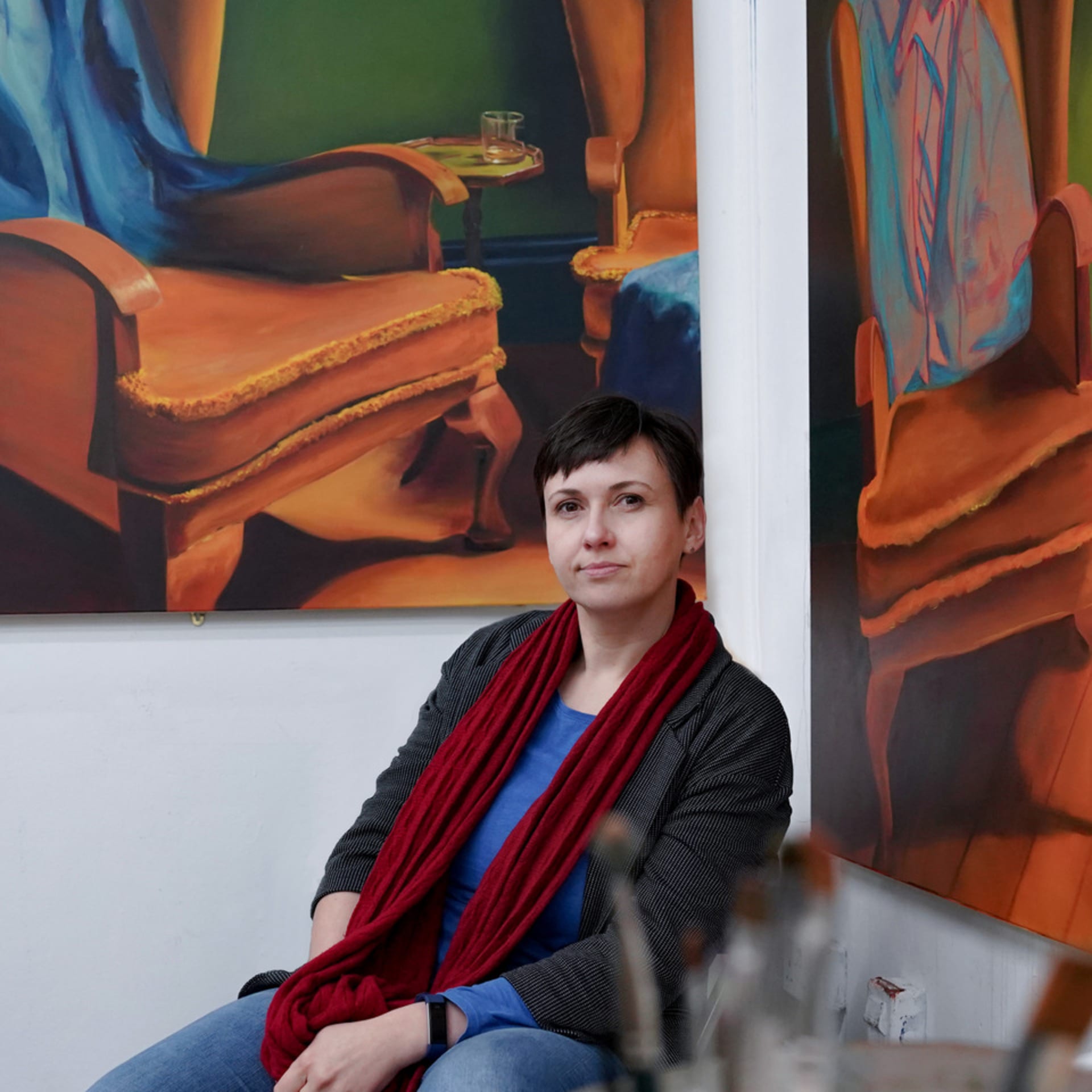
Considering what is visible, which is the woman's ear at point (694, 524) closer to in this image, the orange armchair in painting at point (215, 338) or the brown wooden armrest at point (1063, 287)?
the brown wooden armrest at point (1063, 287)

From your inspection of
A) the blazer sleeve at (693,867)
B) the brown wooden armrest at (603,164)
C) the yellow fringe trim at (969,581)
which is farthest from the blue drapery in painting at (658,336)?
the blazer sleeve at (693,867)

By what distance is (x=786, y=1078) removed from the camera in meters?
0.36

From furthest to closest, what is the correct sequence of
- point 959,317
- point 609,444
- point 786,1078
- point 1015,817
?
1. point 609,444
2. point 959,317
3. point 1015,817
4. point 786,1078

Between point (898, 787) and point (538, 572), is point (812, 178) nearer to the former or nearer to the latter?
point (538, 572)

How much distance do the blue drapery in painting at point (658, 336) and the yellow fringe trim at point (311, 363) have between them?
8.5 inches

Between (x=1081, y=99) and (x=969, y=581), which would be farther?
(x=969, y=581)

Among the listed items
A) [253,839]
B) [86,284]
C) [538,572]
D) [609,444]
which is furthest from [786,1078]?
[86,284]

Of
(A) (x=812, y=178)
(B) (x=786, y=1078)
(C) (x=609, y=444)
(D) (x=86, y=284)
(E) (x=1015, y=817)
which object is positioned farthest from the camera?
(D) (x=86, y=284)

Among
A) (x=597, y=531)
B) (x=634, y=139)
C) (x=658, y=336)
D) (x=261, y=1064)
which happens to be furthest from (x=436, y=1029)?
(x=634, y=139)

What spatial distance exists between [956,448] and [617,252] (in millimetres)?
792

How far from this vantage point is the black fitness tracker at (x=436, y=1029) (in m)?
1.11

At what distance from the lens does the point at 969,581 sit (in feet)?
3.99

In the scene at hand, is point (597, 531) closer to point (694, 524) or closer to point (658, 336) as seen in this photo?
point (694, 524)

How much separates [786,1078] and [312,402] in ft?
5.25
